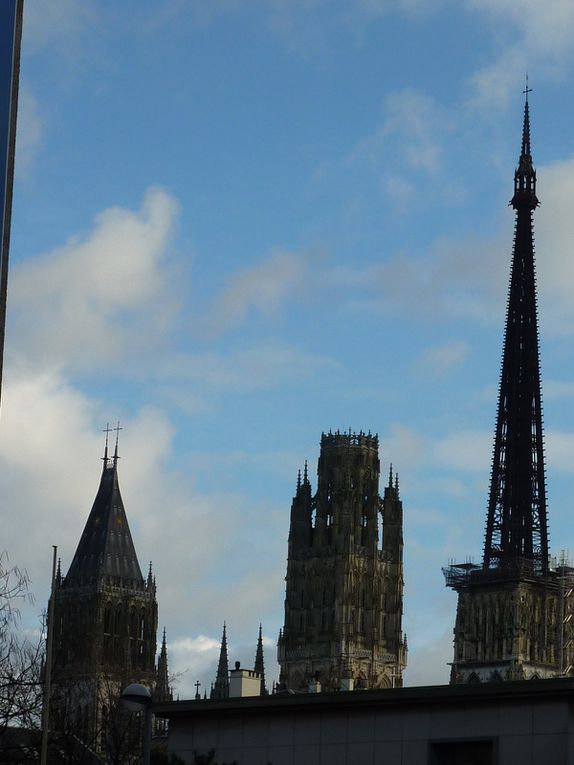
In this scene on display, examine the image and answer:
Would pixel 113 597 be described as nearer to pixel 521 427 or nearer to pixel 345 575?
pixel 345 575

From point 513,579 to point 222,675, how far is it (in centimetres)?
4467

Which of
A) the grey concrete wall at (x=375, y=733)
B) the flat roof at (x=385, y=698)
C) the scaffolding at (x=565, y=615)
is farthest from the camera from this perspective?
the scaffolding at (x=565, y=615)

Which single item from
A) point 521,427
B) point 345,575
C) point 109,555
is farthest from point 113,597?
point 521,427

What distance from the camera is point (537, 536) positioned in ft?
513

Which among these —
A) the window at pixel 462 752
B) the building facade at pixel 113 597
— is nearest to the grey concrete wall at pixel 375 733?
the window at pixel 462 752

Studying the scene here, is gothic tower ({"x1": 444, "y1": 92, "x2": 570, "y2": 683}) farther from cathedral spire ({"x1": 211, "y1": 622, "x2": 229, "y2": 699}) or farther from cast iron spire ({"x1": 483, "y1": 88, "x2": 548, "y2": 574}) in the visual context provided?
cathedral spire ({"x1": 211, "y1": 622, "x2": 229, "y2": 699})

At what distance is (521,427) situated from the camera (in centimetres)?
16125

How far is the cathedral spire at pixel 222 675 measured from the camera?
601 feet

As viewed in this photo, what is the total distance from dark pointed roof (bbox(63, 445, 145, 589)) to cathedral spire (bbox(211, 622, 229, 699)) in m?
9.77

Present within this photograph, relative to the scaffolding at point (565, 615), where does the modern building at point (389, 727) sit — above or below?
below

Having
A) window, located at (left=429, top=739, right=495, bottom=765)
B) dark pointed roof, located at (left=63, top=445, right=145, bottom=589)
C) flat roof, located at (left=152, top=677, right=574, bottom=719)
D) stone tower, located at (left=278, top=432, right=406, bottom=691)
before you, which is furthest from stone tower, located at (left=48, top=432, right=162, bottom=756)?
window, located at (left=429, top=739, right=495, bottom=765)

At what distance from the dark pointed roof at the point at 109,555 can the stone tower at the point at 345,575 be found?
15.7 meters

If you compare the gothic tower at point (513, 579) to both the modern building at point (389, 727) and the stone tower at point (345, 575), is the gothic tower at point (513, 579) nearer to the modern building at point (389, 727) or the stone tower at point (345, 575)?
the stone tower at point (345, 575)

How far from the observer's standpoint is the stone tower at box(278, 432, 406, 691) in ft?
618
